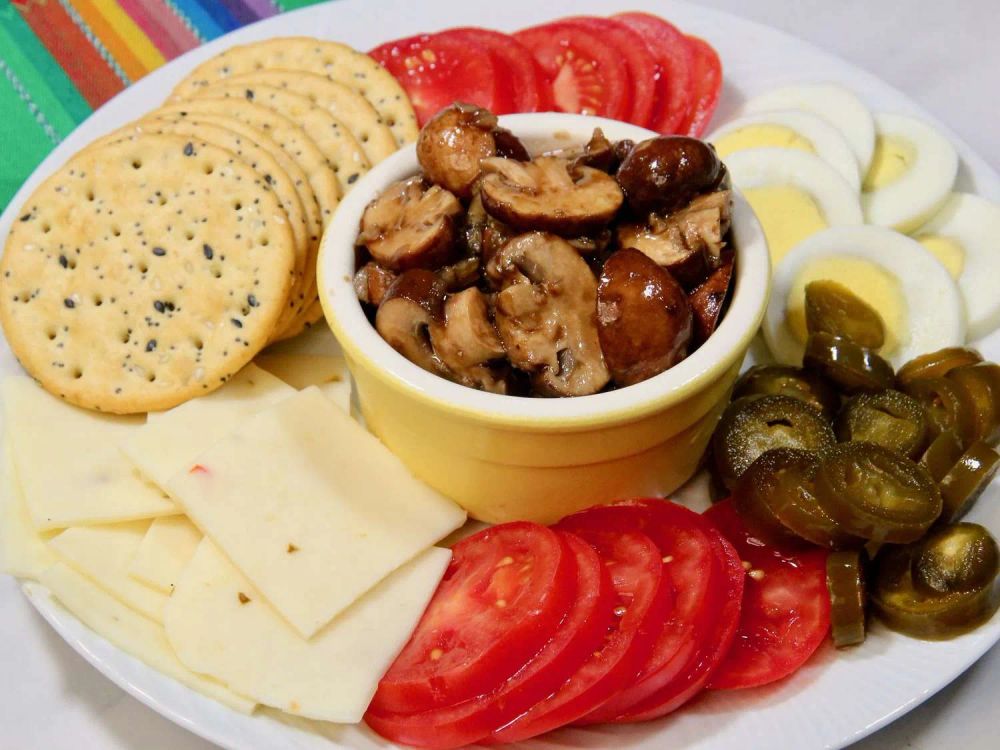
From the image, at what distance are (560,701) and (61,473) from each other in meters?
1.35

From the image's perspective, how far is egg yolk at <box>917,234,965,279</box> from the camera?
109 inches

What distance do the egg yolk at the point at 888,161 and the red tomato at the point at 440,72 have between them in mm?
1184

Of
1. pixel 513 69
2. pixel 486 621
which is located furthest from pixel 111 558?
pixel 513 69

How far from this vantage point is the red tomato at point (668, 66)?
10.3ft

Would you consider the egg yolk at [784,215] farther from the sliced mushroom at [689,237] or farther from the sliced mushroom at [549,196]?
the sliced mushroom at [549,196]

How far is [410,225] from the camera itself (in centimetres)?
227

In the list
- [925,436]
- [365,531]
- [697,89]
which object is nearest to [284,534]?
[365,531]

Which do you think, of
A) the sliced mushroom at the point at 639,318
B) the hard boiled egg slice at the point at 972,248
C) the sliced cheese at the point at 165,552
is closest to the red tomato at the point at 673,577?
the sliced mushroom at the point at 639,318

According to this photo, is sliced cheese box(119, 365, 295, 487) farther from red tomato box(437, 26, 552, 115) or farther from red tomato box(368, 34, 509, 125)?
red tomato box(437, 26, 552, 115)

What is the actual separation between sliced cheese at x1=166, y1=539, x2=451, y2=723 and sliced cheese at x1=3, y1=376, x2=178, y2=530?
277 mm

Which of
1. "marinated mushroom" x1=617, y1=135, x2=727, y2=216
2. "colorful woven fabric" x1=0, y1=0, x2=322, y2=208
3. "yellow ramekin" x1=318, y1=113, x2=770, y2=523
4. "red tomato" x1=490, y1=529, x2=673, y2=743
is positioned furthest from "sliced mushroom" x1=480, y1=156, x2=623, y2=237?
"colorful woven fabric" x1=0, y1=0, x2=322, y2=208

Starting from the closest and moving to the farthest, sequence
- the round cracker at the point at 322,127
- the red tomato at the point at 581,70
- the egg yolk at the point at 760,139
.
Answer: the round cracker at the point at 322,127
the egg yolk at the point at 760,139
the red tomato at the point at 581,70

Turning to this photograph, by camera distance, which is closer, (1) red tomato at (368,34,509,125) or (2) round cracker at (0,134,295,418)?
(2) round cracker at (0,134,295,418)

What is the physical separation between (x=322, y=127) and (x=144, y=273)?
0.70 meters
